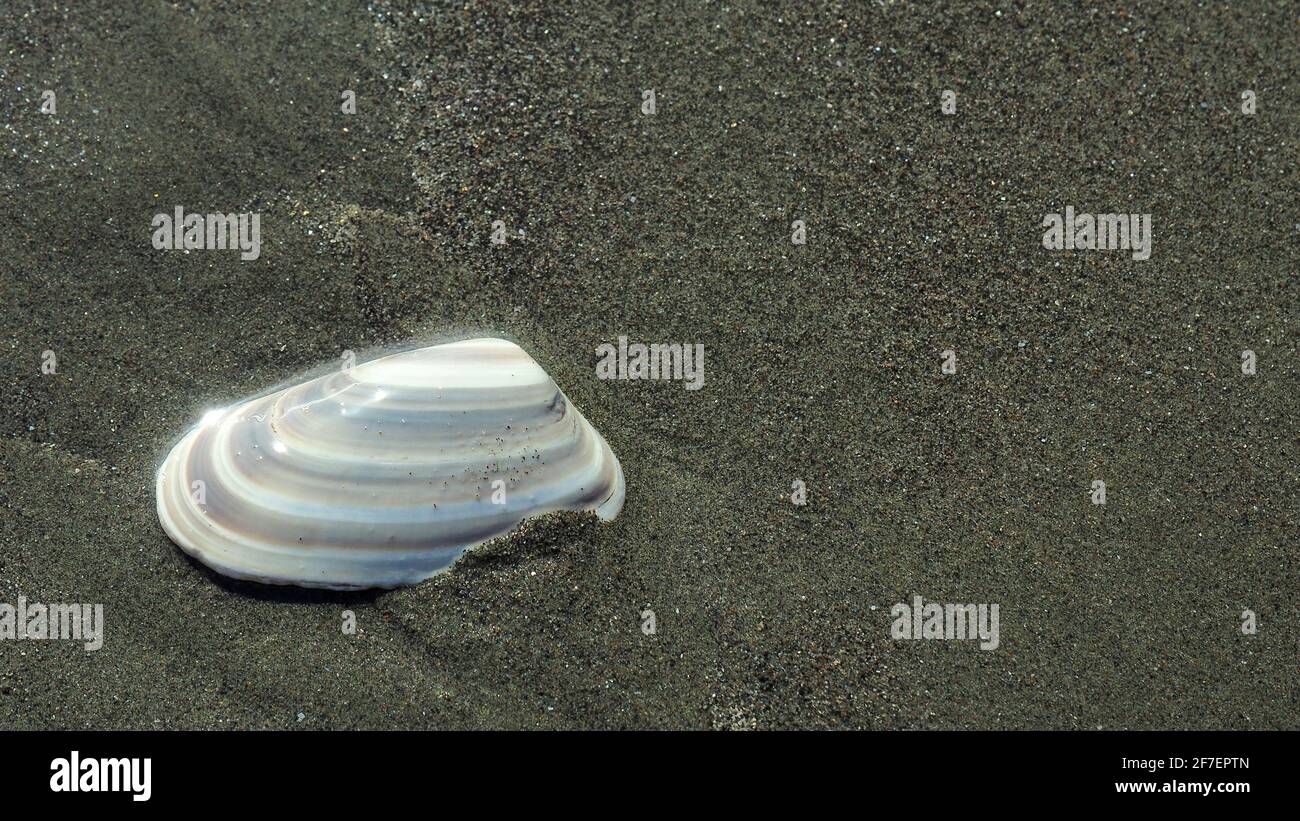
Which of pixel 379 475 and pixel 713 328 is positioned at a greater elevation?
pixel 713 328

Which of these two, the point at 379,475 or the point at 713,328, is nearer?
the point at 379,475

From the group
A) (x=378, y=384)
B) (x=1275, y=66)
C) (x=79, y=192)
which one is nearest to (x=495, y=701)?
(x=378, y=384)

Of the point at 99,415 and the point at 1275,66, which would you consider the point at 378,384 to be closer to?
the point at 99,415
